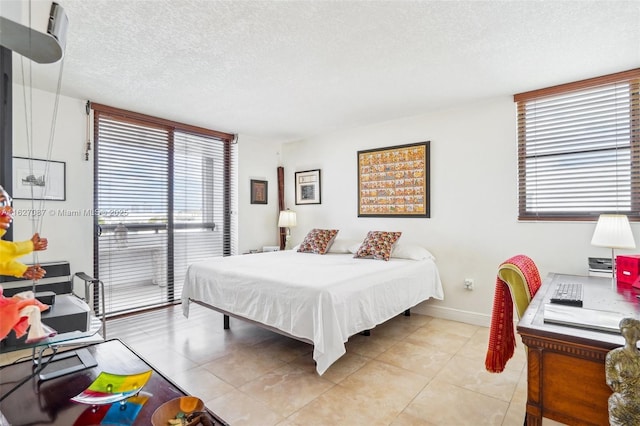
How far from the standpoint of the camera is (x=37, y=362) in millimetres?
1545

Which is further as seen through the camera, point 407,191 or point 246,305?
point 407,191

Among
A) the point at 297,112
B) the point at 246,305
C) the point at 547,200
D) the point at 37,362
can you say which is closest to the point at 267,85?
the point at 297,112

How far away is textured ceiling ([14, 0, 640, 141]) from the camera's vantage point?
1.96 meters

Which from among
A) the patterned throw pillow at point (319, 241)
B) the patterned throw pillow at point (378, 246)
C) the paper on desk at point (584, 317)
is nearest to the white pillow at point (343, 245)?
the patterned throw pillow at point (319, 241)

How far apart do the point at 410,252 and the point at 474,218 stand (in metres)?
0.80

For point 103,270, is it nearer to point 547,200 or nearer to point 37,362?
point 37,362

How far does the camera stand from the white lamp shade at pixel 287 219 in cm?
A: 508

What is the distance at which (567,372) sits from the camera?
3.76 ft

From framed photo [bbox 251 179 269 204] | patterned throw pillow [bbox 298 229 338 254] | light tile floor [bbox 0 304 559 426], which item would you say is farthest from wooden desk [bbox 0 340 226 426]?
framed photo [bbox 251 179 269 204]

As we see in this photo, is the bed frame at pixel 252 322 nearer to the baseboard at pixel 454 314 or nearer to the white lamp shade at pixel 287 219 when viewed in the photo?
the baseboard at pixel 454 314

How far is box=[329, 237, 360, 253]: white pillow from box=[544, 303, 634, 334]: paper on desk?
2798 millimetres

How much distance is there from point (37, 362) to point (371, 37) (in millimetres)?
2678

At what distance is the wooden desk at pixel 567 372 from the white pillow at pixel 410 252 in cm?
236

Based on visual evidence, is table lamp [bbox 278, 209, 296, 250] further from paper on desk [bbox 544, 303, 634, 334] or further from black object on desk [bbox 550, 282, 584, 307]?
paper on desk [bbox 544, 303, 634, 334]
